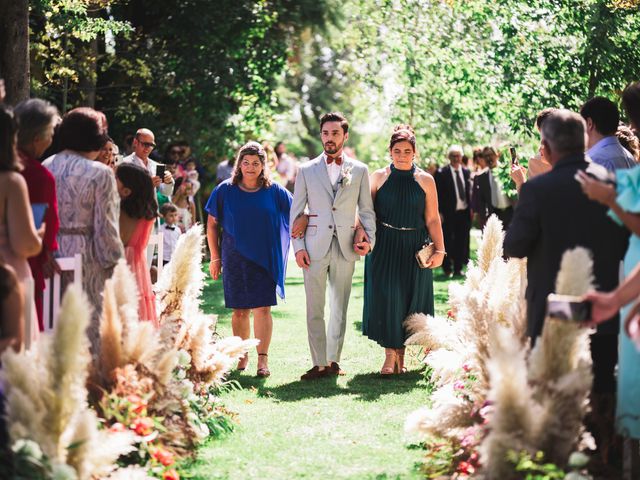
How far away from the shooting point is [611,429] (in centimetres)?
560

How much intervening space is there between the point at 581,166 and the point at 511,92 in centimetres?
796

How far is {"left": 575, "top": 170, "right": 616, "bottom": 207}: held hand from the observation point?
5195 mm

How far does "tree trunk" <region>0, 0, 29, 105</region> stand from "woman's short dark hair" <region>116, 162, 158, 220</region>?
473 cm

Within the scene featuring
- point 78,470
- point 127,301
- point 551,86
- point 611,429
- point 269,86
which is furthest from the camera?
point 269,86

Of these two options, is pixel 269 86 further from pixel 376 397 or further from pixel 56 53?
pixel 376 397

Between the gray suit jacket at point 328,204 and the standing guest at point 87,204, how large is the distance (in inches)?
120

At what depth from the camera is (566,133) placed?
5789mm

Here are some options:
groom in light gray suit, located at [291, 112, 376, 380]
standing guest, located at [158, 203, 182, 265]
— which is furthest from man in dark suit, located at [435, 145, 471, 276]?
groom in light gray suit, located at [291, 112, 376, 380]

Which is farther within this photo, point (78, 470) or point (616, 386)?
point (616, 386)

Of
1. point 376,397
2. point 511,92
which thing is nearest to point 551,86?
point 511,92

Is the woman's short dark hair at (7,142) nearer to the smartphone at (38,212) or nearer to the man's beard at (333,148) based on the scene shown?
the smartphone at (38,212)

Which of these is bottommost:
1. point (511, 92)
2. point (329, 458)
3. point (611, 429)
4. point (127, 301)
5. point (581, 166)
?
point (329, 458)

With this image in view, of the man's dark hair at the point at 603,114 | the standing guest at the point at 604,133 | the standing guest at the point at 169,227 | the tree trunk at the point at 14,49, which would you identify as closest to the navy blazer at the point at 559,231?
the standing guest at the point at 604,133

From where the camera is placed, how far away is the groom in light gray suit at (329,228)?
9.67 metres
